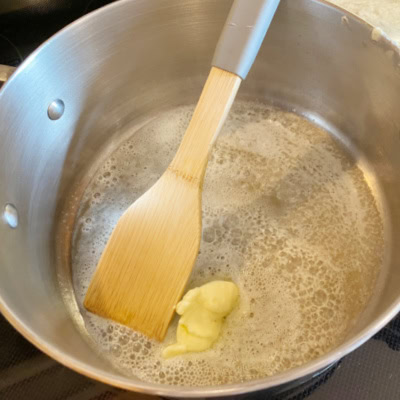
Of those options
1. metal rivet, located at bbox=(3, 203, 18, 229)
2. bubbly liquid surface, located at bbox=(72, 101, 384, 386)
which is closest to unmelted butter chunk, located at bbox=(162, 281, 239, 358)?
bubbly liquid surface, located at bbox=(72, 101, 384, 386)

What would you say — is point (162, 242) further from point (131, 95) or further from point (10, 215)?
point (131, 95)

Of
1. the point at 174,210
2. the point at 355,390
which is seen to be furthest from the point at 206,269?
the point at 355,390

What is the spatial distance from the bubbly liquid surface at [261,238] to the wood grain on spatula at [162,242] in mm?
63

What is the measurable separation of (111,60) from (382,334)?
77 cm

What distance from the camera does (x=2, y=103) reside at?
0.79 metres

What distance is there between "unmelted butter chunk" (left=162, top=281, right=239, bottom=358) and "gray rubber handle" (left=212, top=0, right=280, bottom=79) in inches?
16.2

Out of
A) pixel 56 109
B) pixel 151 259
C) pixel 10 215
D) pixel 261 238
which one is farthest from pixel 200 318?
pixel 56 109

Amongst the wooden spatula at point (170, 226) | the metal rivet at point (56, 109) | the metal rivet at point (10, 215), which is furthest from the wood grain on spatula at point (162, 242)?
the metal rivet at point (56, 109)

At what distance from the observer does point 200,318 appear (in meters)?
0.77

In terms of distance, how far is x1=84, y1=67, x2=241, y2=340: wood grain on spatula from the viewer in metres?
0.78

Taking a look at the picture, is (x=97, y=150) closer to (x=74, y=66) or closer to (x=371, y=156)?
(x=74, y=66)

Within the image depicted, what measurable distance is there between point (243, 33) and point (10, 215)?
1.77ft

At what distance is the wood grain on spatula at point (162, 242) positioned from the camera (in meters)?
0.78

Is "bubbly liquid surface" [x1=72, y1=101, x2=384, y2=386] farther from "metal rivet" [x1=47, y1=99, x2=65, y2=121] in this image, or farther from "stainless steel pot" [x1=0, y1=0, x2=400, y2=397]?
"metal rivet" [x1=47, y1=99, x2=65, y2=121]
